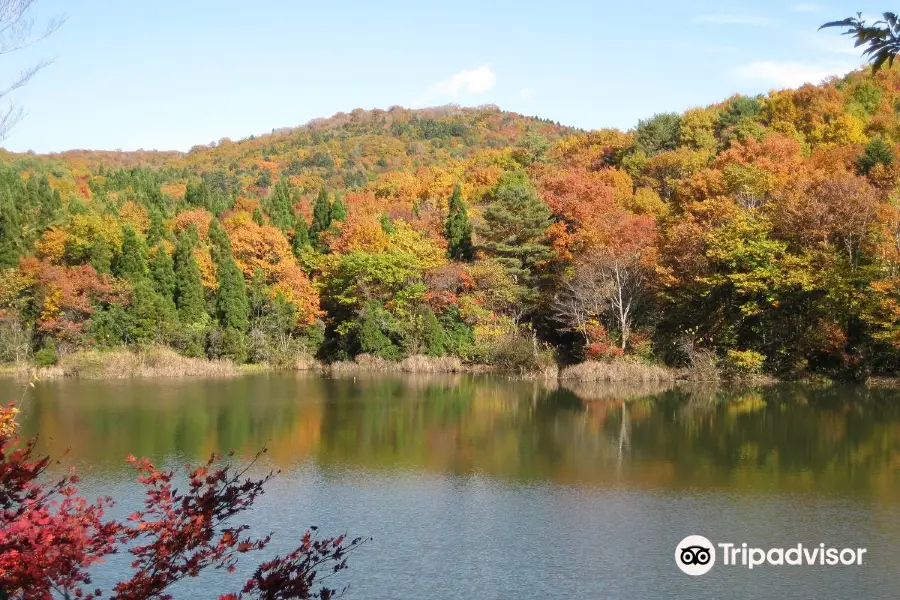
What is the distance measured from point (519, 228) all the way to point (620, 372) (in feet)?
24.0

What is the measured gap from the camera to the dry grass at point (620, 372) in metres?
25.2

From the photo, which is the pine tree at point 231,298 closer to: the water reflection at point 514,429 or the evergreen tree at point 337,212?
the water reflection at point 514,429

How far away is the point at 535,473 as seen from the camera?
555 inches

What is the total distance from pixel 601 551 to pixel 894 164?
2357 centimetres

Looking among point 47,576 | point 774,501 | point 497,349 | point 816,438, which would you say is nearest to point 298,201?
point 497,349

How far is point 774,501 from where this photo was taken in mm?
11938

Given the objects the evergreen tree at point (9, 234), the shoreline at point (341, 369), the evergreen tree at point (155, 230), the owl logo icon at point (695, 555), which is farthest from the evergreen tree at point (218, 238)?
the owl logo icon at point (695, 555)

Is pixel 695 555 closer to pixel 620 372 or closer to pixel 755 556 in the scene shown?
pixel 755 556

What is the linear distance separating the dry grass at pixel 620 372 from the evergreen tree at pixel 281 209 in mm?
16553

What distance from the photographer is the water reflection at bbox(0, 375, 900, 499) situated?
14.3 meters

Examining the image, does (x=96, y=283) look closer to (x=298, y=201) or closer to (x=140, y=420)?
(x=140, y=420)

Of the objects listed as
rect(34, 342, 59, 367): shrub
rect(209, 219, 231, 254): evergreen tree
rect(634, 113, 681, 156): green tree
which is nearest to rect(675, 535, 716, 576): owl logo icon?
rect(34, 342, 59, 367): shrub

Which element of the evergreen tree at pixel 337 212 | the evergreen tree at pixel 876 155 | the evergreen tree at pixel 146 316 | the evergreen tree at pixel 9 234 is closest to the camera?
the evergreen tree at pixel 876 155

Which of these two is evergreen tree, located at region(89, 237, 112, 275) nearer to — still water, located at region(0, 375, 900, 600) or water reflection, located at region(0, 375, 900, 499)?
water reflection, located at region(0, 375, 900, 499)
